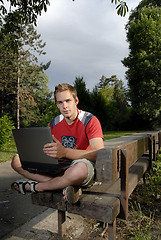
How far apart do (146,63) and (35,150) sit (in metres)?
22.1

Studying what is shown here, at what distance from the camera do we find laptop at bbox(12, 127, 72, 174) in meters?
1.86

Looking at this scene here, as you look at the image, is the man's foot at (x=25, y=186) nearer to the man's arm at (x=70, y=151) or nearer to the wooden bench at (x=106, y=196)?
the wooden bench at (x=106, y=196)

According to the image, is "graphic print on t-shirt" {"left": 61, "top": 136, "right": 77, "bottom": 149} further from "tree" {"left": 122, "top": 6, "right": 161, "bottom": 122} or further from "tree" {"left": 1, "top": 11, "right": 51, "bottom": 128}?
"tree" {"left": 122, "top": 6, "right": 161, "bottom": 122}

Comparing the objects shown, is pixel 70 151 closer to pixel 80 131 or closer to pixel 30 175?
pixel 80 131

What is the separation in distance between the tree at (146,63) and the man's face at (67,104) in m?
21.0

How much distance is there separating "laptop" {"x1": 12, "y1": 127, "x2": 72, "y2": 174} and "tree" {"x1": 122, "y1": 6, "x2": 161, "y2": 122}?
2167cm

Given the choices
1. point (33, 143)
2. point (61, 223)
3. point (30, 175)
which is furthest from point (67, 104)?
point (61, 223)

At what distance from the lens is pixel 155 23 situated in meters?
22.6

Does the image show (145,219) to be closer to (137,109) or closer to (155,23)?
(137,109)

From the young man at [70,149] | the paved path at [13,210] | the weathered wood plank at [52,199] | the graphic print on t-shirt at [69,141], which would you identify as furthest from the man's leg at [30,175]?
the paved path at [13,210]

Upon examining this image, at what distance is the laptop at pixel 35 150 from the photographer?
6.10ft

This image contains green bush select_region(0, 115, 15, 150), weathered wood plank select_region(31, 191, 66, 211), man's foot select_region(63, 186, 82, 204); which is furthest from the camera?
green bush select_region(0, 115, 15, 150)

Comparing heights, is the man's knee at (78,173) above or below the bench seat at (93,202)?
above

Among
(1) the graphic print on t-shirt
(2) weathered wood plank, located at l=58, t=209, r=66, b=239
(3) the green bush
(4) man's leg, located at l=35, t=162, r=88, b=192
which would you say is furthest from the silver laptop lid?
(3) the green bush
